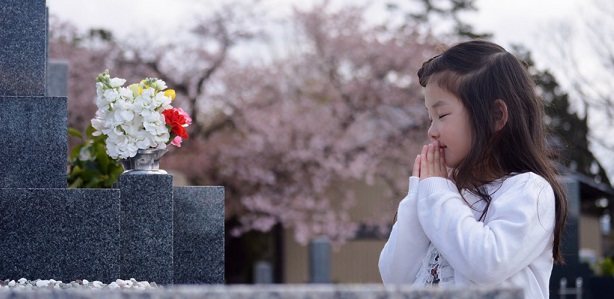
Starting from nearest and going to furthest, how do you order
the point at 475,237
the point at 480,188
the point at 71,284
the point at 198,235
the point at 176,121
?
1. the point at 475,237
2. the point at 480,188
3. the point at 71,284
4. the point at 176,121
5. the point at 198,235

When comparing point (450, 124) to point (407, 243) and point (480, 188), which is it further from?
point (407, 243)

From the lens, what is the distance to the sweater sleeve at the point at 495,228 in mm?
2408

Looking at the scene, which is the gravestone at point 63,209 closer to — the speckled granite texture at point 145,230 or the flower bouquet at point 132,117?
the speckled granite texture at point 145,230

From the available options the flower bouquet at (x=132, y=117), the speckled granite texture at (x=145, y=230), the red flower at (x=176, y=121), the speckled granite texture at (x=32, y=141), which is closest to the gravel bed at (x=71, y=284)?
the speckled granite texture at (x=145, y=230)

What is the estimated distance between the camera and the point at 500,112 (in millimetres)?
2729

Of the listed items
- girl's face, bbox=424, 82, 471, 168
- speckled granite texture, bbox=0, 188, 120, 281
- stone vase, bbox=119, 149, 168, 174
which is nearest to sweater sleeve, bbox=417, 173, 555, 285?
girl's face, bbox=424, 82, 471, 168

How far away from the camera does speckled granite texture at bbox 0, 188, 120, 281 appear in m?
3.90

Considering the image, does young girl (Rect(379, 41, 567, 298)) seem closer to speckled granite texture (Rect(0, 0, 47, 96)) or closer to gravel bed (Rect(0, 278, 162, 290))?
gravel bed (Rect(0, 278, 162, 290))

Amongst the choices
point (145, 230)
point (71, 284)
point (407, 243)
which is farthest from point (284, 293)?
point (145, 230)

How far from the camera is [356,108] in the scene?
1994 centimetres

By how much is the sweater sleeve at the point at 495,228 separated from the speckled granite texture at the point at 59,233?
5.90ft

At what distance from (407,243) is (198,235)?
2172mm

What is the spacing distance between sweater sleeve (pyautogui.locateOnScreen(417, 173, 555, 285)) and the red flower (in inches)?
79.5

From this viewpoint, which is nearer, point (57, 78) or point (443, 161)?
point (443, 161)
